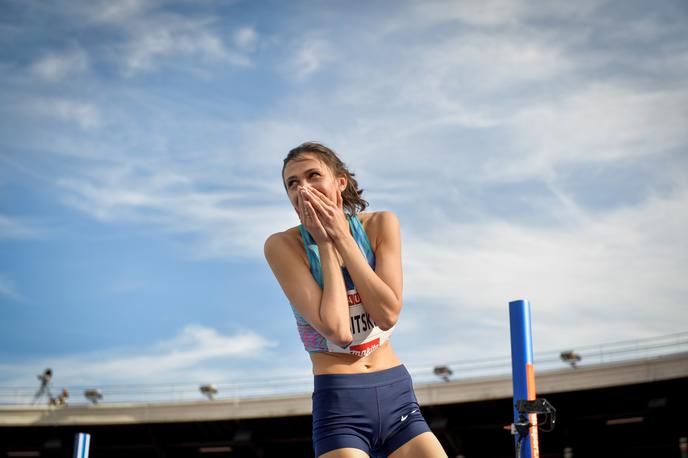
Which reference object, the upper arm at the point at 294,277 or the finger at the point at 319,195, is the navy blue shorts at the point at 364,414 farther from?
the finger at the point at 319,195

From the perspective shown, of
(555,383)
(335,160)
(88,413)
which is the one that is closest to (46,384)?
(88,413)

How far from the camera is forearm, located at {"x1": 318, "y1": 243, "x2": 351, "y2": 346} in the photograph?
309cm

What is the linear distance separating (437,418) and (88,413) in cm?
1447

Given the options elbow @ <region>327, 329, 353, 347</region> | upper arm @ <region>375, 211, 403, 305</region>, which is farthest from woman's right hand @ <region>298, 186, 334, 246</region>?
elbow @ <region>327, 329, 353, 347</region>

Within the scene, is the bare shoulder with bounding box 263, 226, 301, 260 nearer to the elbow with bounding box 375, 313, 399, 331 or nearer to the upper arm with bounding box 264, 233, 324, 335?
the upper arm with bounding box 264, 233, 324, 335

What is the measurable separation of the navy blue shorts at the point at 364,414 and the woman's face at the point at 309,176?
86 cm

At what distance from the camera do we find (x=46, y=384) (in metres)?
30.9

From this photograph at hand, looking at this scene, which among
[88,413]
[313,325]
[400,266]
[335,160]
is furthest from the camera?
[88,413]

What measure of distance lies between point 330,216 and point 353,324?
51 cm

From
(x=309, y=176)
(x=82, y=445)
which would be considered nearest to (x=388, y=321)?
(x=309, y=176)

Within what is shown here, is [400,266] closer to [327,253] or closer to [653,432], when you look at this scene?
[327,253]

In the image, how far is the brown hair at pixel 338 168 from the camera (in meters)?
3.54

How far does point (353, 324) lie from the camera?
331 centimetres

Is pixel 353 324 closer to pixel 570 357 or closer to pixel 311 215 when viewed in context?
pixel 311 215
